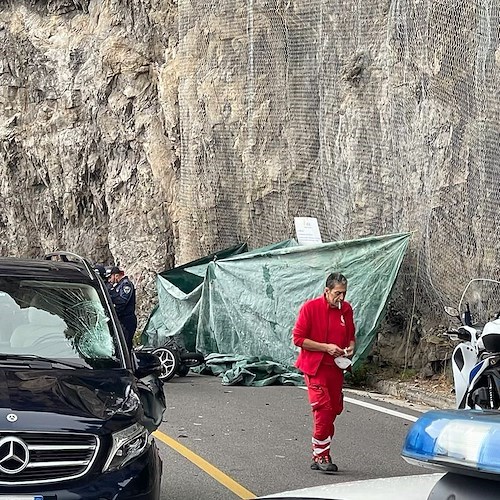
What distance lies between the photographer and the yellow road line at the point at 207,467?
320 inches

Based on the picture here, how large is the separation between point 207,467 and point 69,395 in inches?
127

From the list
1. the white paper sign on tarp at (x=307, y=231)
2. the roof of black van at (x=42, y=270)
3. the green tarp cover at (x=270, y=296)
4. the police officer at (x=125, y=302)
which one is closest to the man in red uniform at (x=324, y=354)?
the roof of black van at (x=42, y=270)

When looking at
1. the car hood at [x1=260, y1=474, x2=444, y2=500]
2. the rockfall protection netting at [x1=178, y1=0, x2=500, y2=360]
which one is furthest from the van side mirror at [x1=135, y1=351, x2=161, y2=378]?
the rockfall protection netting at [x1=178, y1=0, x2=500, y2=360]

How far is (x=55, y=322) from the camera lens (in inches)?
279

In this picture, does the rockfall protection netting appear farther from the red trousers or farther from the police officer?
the red trousers

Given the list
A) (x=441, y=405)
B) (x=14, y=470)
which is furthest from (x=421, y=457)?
(x=441, y=405)

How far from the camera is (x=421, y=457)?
2.45 metres

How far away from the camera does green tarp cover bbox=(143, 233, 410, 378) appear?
13953mm

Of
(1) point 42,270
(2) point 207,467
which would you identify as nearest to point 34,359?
(1) point 42,270

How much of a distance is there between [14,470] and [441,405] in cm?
729

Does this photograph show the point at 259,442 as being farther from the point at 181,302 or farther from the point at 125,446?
the point at 181,302

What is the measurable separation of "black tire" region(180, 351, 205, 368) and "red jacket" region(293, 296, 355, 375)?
6.33m

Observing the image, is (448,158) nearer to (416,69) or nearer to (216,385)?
(416,69)

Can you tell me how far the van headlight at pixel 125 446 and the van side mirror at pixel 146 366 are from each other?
84cm
